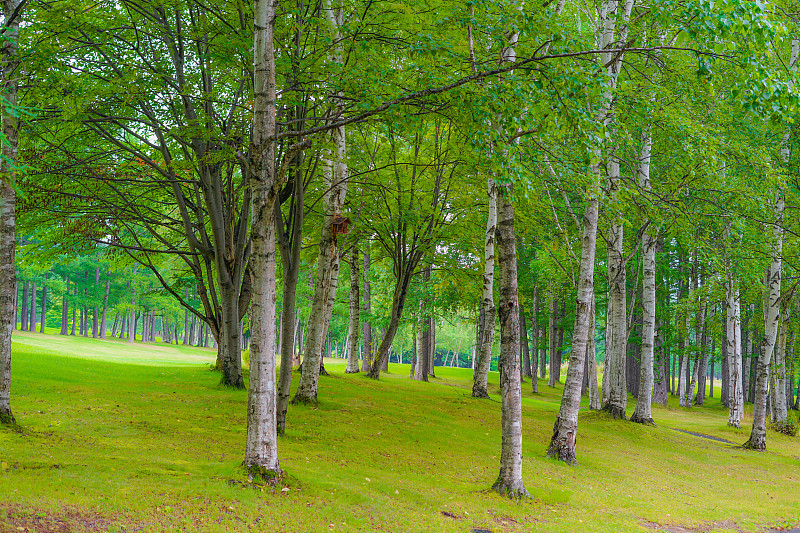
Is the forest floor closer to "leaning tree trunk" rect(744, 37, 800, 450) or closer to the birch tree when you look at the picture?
the birch tree

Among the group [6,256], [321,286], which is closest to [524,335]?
[321,286]

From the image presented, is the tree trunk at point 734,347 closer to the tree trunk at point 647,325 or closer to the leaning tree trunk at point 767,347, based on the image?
the tree trunk at point 647,325

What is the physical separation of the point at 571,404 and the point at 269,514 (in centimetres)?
773

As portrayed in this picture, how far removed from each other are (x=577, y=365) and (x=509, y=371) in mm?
4316

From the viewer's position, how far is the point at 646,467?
12227mm

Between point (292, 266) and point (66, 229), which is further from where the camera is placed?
point (66, 229)

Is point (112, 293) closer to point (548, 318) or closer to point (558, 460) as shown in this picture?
point (548, 318)

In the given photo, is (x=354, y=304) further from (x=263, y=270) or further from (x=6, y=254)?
(x=263, y=270)

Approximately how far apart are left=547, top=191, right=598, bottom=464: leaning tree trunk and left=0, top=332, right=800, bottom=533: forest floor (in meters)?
0.49

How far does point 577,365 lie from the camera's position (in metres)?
12.1

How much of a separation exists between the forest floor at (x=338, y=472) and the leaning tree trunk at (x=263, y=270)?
48cm

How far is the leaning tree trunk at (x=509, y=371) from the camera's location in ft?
27.2

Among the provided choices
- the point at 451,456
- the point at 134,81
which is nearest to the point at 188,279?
the point at 134,81

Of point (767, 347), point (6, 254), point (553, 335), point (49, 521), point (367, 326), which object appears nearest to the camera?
point (49, 521)
